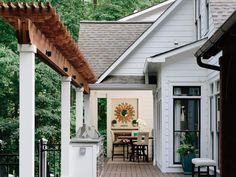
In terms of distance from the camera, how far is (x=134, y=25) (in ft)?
59.1

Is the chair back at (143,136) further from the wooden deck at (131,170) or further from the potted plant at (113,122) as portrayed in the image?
the potted plant at (113,122)

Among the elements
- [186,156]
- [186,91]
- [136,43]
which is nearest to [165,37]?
[136,43]

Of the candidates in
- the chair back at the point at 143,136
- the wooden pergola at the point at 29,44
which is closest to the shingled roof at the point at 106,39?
the chair back at the point at 143,136

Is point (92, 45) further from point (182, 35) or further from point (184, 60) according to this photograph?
point (184, 60)

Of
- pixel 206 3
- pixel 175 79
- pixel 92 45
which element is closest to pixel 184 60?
pixel 175 79

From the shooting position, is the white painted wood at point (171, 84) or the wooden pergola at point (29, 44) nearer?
the wooden pergola at point (29, 44)

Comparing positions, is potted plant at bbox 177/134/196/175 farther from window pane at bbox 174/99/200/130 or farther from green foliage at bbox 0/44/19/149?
green foliage at bbox 0/44/19/149

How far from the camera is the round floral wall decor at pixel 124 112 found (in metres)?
19.2

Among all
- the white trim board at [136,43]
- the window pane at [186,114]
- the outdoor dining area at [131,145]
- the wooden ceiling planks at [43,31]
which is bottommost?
the outdoor dining area at [131,145]

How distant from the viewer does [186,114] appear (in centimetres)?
1280

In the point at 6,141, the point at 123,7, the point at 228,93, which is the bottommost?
the point at 6,141

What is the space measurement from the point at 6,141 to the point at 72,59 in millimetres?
7666

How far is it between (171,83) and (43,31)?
6.98 m

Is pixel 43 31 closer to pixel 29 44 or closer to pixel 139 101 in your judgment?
pixel 29 44
